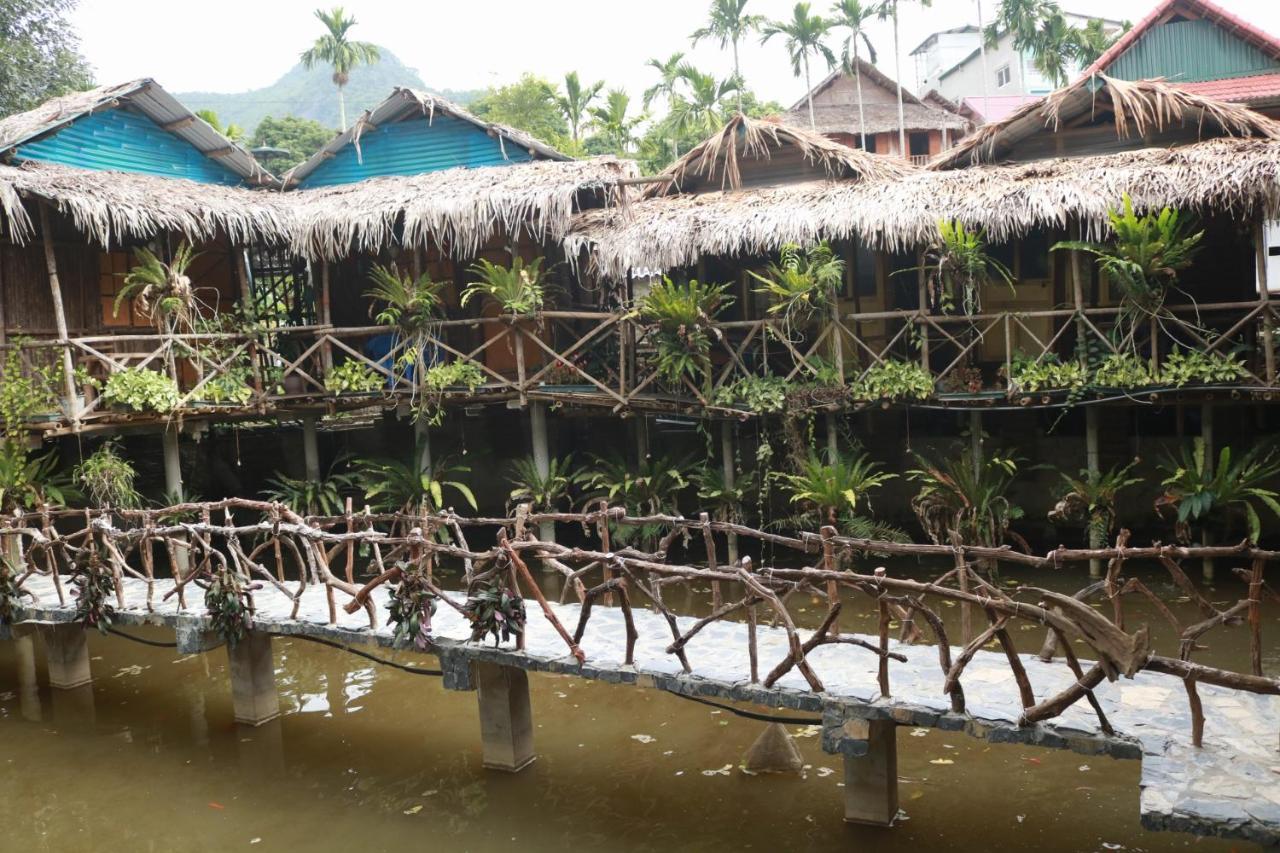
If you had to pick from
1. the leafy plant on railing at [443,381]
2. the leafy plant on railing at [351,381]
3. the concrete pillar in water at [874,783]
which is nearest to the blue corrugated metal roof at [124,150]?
the leafy plant on railing at [351,381]

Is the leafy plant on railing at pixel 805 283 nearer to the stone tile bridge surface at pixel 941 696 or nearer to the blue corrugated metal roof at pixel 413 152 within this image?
the stone tile bridge surface at pixel 941 696

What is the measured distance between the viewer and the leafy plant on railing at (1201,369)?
11.0 meters

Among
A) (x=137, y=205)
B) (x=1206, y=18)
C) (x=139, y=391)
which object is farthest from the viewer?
(x=1206, y=18)

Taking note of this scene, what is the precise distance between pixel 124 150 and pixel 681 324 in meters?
8.16

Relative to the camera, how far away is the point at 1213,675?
16.7 ft

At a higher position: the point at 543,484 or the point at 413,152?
the point at 413,152

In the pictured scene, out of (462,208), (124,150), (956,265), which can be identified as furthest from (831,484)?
(124,150)

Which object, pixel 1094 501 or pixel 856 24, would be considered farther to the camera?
pixel 856 24

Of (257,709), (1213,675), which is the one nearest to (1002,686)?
(1213,675)

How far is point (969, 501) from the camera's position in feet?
40.0

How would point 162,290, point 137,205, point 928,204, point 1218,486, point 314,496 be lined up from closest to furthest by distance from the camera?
1. point 1218,486
2. point 928,204
3. point 137,205
4. point 162,290
5. point 314,496

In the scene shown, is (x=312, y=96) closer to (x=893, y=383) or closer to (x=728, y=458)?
(x=728, y=458)

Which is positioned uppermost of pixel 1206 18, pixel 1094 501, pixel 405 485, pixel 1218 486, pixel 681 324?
pixel 1206 18

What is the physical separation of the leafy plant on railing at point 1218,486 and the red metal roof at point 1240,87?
834cm
